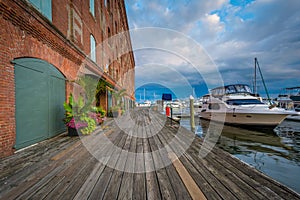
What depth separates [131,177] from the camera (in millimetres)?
2139

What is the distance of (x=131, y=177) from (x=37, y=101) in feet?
12.1

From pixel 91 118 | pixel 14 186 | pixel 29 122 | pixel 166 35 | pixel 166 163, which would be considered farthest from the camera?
pixel 166 35

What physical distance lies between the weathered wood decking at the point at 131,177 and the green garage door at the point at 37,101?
0.71m

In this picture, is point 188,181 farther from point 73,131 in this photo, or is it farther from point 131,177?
point 73,131

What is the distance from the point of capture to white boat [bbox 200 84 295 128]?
9016 mm

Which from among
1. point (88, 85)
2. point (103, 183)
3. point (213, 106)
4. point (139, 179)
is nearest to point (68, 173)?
point (103, 183)

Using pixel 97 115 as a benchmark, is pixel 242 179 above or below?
below

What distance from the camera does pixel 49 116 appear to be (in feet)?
14.8

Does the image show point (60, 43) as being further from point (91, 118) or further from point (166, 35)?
point (166, 35)

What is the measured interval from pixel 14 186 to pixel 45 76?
3423mm

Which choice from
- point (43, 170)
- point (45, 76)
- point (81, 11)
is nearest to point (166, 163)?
point (43, 170)

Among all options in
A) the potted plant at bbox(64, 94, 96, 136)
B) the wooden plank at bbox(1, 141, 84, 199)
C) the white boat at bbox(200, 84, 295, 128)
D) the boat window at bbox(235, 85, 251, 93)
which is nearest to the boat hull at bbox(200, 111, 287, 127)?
the white boat at bbox(200, 84, 295, 128)

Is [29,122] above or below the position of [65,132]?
above

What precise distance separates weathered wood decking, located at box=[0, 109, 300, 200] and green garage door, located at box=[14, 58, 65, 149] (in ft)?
2.34
